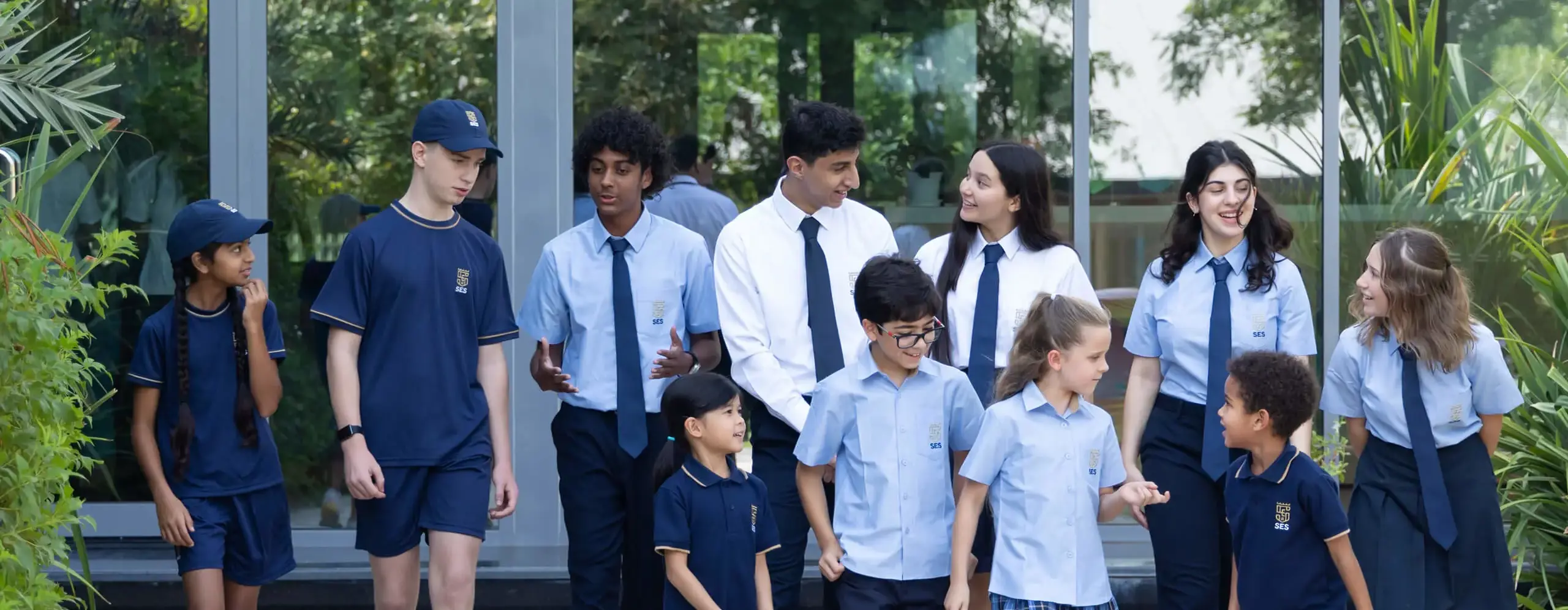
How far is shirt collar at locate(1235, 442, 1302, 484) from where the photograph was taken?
356 centimetres

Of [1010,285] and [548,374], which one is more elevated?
[1010,285]

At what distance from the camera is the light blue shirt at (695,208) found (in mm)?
5426

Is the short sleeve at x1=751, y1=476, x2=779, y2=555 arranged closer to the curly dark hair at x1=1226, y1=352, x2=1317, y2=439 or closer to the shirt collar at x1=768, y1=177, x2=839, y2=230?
the shirt collar at x1=768, y1=177, x2=839, y2=230

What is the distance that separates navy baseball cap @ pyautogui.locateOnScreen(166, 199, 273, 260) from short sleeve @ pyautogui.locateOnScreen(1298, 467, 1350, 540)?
274 cm

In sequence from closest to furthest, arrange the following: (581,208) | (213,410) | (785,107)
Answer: (213,410) → (581,208) → (785,107)

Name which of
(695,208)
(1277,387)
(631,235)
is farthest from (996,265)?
(695,208)

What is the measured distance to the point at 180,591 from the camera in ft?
16.8

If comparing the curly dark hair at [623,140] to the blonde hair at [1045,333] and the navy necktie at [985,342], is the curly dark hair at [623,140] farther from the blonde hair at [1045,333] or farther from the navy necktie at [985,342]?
the blonde hair at [1045,333]

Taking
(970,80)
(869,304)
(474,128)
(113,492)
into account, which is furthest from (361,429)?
(970,80)

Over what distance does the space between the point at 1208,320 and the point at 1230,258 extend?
0.60 feet

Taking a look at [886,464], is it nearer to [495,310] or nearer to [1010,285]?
[1010,285]

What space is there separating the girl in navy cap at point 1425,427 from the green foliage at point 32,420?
3196 millimetres

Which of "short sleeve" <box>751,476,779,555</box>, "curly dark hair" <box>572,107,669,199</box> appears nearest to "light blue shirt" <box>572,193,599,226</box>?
"curly dark hair" <box>572,107,669,199</box>

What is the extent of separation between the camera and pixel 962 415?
142 inches
